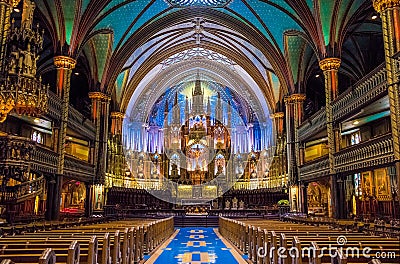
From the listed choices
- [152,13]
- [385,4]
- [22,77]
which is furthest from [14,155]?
[152,13]

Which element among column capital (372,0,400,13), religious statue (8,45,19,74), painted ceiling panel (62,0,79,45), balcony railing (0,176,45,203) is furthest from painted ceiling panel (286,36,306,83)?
balcony railing (0,176,45,203)

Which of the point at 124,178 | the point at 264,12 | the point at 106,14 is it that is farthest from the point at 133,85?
the point at 264,12

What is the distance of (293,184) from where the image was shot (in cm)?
2320

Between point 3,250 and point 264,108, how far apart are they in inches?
1174

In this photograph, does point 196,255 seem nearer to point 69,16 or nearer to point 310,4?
point 69,16

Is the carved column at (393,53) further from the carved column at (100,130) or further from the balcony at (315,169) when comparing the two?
the carved column at (100,130)

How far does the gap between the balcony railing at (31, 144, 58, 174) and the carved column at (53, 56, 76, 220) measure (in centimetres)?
44

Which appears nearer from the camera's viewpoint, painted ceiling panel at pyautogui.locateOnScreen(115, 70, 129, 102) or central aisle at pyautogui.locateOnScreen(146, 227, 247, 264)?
central aisle at pyautogui.locateOnScreen(146, 227, 247, 264)

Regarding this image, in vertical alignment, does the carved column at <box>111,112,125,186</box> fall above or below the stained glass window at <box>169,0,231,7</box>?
below

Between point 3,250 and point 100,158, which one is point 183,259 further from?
point 100,158

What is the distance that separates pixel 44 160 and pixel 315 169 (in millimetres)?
14406

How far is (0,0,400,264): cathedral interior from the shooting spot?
35.2 ft

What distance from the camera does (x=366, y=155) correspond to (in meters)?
14.2

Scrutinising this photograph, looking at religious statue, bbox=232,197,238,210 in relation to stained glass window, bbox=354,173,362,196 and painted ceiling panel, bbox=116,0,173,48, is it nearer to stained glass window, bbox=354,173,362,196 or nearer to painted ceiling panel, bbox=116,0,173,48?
stained glass window, bbox=354,173,362,196
